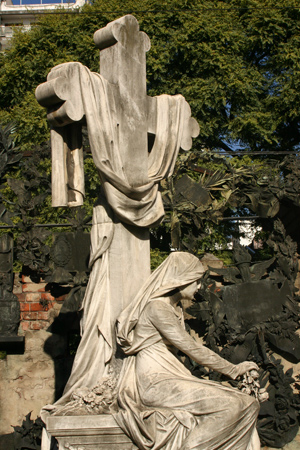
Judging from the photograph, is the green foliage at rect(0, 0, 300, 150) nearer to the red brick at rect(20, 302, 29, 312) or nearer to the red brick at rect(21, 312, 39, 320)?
the red brick at rect(20, 302, 29, 312)

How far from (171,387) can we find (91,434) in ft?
1.83

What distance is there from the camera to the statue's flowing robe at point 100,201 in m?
4.90

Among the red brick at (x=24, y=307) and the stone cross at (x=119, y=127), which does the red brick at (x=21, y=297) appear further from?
the stone cross at (x=119, y=127)

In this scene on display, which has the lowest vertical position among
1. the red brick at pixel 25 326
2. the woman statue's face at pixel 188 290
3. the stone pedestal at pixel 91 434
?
the stone pedestal at pixel 91 434

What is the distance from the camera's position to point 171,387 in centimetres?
448

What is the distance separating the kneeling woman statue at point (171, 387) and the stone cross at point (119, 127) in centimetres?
25

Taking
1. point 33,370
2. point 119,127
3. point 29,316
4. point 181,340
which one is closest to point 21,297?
point 29,316

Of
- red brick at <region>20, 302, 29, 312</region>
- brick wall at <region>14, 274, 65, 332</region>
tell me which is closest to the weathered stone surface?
brick wall at <region>14, 274, 65, 332</region>

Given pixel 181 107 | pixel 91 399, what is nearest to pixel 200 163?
pixel 181 107

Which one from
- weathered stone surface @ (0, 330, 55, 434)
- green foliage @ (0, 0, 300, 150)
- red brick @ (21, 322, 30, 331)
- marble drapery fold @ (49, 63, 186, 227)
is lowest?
weathered stone surface @ (0, 330, 55, 434)

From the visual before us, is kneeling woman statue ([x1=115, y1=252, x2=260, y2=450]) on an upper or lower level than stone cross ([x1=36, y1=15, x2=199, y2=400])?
lower

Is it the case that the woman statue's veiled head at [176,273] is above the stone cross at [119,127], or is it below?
below

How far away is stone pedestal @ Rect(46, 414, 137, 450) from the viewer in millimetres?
4438

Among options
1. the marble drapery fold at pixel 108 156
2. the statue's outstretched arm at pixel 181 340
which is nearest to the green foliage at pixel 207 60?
the marble drapery fold at pixel 108 156
